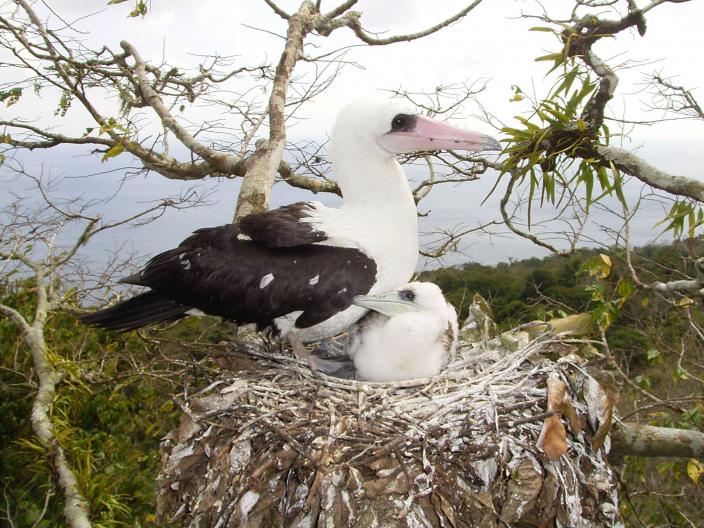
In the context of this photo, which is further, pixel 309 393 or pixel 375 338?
pixel 375 338

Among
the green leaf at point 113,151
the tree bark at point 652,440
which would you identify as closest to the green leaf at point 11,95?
the green leaf at point 113,151

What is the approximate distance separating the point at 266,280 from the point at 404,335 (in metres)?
0.80

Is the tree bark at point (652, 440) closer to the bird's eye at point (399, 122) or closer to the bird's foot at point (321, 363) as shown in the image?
the bird's foot at point (321, 363)

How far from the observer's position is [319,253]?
2992 millimetres

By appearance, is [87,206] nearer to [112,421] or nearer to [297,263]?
[112,421]

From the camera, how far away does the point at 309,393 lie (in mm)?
2846

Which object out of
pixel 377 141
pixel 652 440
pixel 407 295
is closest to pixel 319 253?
pixel 407 295

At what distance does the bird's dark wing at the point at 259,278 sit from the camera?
9.57ft

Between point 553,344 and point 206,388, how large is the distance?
1852 millimetres

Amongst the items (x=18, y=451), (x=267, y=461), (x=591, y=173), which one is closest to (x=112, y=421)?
(x=18, y=451)

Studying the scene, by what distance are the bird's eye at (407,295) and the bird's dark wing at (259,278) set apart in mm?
313

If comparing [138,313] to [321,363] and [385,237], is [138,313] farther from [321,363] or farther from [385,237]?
[385,237]

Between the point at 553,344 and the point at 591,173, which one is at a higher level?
the point at 591,173

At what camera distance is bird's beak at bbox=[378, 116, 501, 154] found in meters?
2.95
